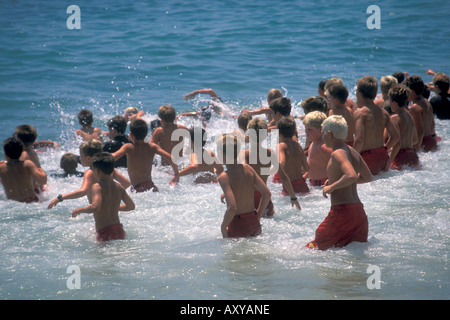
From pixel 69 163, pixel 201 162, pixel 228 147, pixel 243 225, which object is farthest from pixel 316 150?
pixel 69 163

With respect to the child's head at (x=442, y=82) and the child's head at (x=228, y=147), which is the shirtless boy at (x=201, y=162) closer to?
the child's head at (x=228, y=147)

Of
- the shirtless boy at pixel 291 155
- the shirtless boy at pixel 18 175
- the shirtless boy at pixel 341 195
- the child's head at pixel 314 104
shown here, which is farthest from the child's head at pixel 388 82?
the shirtless boy at pixel 18 175

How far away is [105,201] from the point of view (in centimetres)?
589

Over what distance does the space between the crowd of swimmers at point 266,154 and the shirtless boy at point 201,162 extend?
2 centimetres

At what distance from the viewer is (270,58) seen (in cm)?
1967

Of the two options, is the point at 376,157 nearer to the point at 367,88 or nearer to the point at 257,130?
the point at 367,88

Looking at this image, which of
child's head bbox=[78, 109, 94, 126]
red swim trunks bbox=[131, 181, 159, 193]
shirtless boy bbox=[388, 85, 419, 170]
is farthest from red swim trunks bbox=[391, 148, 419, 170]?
child's head bbox=[78, 109, 94, 126]

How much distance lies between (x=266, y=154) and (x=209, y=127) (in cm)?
555

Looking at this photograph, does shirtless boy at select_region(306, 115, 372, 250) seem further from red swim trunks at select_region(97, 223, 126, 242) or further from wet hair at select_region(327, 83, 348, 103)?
wet hair at select_region(327, 83, 348, 103)

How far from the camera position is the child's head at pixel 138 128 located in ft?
25.3

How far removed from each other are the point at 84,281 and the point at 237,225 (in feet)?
5.42

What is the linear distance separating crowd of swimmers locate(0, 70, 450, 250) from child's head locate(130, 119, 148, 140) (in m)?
0.01
